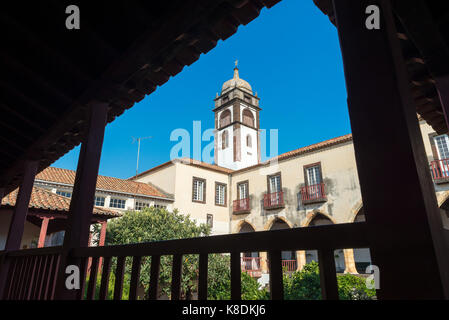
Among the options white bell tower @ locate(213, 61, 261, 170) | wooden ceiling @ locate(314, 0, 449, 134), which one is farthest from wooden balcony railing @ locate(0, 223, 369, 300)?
white bell tower @ locate(213, 61, 261, 170)

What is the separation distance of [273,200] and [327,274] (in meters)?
16.1

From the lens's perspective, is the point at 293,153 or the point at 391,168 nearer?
the point at 391,168

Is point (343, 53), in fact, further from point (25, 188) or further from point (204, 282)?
point (25, 188)

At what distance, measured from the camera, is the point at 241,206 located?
18.5 meters

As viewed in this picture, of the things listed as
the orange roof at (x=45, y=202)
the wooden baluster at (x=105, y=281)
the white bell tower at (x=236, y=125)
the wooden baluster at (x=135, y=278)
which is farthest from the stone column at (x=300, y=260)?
the wooden baluster at (x=135, y=278)

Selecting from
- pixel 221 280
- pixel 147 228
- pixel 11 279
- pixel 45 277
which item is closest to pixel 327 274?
pixel 45 277

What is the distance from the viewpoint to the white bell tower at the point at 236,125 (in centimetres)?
2772

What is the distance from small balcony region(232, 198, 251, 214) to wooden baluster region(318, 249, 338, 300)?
17084mm

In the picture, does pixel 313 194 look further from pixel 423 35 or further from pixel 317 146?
pixel 423 35

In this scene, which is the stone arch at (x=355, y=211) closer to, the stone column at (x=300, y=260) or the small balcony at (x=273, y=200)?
the stone column at (x=300, y=260)

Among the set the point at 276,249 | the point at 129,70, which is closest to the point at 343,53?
the point at 276,249

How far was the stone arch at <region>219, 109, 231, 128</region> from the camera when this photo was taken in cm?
2962
